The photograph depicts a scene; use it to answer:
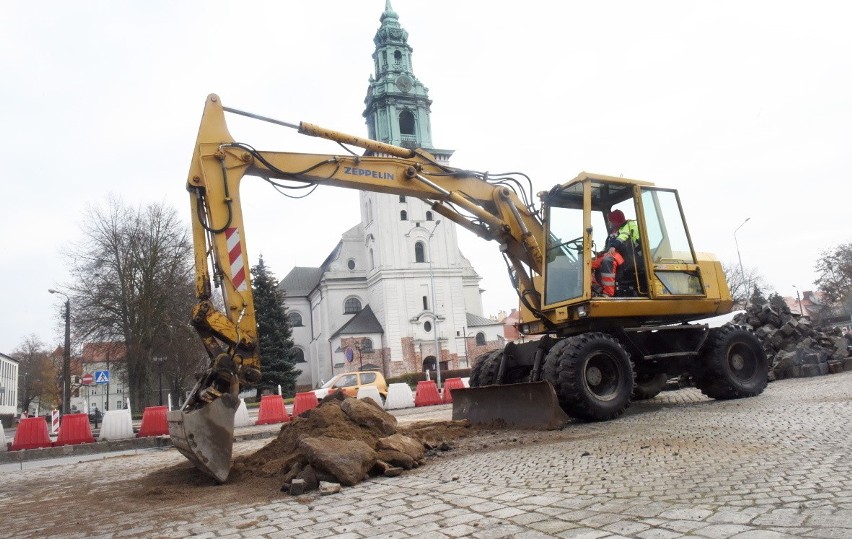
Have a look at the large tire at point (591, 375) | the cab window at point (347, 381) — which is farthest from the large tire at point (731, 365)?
the cab window at point (347, 381)

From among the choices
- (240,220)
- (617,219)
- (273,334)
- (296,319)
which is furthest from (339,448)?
(296,319)

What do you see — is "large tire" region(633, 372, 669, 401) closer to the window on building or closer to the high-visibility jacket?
the high-visibility jacket

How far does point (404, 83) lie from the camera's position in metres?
53.6

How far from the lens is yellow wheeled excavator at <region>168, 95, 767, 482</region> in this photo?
7.14m

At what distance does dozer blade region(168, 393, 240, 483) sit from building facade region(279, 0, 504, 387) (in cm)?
4384

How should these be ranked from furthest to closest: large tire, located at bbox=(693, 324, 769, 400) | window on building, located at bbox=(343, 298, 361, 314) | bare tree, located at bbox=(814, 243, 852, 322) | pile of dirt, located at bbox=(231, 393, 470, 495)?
window on building, located at bbox=(343, 298, 361, 314), bare tree, located at bbox=(814, 243, 852, 322), large tire, located at bbox=(693, 324, 769, 400), pile of dirt, located at bbox=(231, 393, 470, 495)

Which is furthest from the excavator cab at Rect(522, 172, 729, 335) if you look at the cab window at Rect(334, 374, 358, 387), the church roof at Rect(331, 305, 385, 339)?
the church roof at Rect(331, 305, 385, 339)

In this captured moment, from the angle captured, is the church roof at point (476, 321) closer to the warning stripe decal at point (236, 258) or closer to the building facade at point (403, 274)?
the building facade at point (403, 274)

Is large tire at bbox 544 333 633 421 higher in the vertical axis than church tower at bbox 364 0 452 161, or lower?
lower

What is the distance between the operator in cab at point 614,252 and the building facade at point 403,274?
40.9 metres

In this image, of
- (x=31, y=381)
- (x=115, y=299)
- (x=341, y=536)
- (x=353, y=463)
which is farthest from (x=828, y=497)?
(x=31, y=381)

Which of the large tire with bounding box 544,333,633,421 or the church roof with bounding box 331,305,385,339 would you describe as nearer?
the large tire with bounding box 544,333,633,421

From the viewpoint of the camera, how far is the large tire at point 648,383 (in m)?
9.62

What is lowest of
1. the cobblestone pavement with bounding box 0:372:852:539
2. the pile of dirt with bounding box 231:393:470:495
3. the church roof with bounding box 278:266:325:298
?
the cobblestone pavement with bounding box 0:372:852:539
